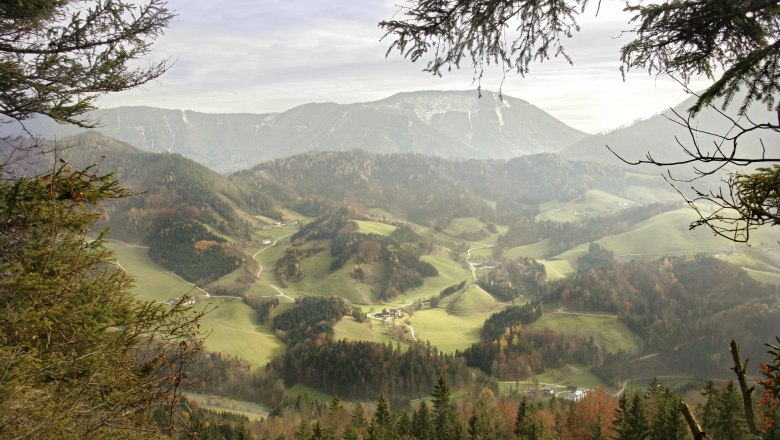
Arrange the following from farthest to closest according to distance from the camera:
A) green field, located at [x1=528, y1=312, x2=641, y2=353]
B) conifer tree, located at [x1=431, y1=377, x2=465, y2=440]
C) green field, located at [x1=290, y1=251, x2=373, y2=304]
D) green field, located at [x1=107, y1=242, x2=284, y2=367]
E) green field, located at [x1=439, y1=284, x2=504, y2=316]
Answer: green field, located at [x1=290, y1=251, x2=373, y2=304] < green field, located at [x1=439, y1=284, x2=504, y2=316] < green field, located at [x1=528, y1=312, x2=641, y2=353] < green field, located at [x1=107, y1=242, x2=284, y2=367] < conifer tree, located at [x1=431, y1=377, x2=465, y2=440]

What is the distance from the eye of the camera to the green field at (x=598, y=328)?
432 feet

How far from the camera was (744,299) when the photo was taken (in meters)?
142

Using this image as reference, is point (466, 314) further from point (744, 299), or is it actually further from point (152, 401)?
point (152, 401)

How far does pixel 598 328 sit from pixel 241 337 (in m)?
105

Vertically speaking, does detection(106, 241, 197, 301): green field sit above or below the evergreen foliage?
below

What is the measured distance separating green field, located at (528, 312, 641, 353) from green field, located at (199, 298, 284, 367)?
7671 centimetres

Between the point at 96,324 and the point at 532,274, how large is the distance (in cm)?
19737

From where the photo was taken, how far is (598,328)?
13850 cm

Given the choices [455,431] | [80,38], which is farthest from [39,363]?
[455,431]

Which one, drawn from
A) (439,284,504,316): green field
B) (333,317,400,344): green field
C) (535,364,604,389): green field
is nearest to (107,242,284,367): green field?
(333,317,400,344): green field

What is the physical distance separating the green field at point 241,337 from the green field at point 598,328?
76.7m

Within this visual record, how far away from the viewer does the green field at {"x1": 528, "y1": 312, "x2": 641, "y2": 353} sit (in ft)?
432

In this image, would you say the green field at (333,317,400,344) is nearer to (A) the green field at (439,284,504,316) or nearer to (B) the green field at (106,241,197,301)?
(A) the green field at (439,284,504,316)

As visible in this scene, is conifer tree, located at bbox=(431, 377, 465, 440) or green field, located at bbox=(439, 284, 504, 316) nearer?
conifer tree, located at bbox=(431, 377, 465, 440)
